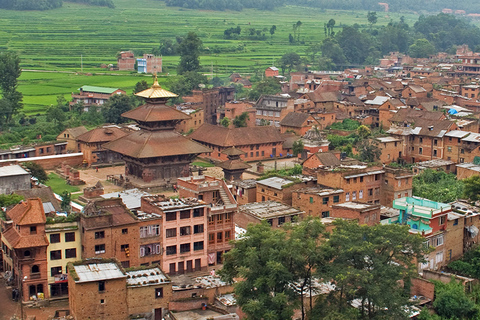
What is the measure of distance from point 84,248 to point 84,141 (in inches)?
1188

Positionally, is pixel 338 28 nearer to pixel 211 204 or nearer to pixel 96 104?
pixel 96 104

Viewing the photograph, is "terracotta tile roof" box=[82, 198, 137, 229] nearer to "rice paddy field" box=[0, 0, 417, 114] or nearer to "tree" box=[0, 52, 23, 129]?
"tree" box=[0, 52, 23, 129]

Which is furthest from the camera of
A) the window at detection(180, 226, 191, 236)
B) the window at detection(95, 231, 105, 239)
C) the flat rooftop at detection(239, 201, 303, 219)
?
the flat rooftop at detection(239, 201, 303, 219)

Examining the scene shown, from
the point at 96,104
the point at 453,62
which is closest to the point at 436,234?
the point at 96,104

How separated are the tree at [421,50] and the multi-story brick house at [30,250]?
107067 millimetres

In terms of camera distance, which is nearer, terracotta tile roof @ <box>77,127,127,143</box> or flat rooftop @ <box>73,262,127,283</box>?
flat rooftop @ <box>73,262,127,283</box>

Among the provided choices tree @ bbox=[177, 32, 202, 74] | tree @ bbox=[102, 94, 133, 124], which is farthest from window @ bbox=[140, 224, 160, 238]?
tree @ bbox=[177, 32, 202, 74]

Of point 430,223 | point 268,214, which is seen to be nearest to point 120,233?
point 268,214

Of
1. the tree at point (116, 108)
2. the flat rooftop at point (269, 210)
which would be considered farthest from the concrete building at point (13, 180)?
the tree at point (116, 108)

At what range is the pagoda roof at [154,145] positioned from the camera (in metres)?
58.3

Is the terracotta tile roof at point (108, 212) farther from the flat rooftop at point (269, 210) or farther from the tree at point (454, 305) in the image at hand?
the tree at point (454, 305)

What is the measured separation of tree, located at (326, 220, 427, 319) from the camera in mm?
31422

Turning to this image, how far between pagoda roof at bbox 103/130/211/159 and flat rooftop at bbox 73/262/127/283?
937 inches

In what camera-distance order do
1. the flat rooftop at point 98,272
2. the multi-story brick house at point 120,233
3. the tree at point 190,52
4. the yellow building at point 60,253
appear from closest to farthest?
the flat rooftop at point 98,272
the yellow building at point 60,253
the multi-story brick house at point 120,233
the tree at point 190,52
